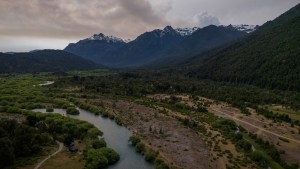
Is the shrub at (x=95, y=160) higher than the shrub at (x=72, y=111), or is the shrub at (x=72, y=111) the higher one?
the shrub at (x=95, y=160)

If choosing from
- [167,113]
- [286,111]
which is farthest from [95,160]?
[286,111]

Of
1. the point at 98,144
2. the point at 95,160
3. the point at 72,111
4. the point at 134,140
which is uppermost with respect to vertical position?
the point at 98,144

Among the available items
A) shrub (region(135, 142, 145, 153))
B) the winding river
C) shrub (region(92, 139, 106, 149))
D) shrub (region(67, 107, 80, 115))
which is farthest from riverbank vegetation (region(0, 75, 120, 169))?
shrub (region(67, 107, 80, 115))

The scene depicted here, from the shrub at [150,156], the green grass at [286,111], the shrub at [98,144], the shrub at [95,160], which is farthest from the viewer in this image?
the green grass at [286,111]

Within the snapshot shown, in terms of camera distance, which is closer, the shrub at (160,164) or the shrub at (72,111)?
the shrub at (160,164)

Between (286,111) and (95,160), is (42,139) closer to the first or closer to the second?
(95,160)

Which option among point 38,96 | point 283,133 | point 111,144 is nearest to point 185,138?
point 111,144

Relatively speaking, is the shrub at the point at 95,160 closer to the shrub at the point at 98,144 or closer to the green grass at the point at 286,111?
the shrub at the point at 98,144

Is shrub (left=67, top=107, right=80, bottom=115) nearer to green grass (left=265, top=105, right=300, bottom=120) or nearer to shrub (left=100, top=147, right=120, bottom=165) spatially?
shrub (left=100, top=147, right=120, bottom=165)

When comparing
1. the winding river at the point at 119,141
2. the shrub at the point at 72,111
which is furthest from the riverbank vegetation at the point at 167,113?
the winding river at the point at 119,141
